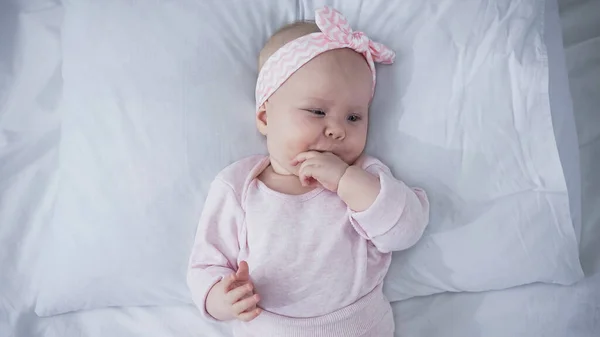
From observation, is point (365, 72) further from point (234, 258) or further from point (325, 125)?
point (234, 258)

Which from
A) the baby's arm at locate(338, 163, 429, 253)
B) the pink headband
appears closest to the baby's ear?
the pink headband

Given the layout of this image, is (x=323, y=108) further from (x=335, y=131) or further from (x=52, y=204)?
(x=52, y=204)

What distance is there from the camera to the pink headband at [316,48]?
1159 mm

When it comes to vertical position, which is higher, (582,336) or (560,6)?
(560,6)

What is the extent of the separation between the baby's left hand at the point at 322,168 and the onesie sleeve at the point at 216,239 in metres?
0.16

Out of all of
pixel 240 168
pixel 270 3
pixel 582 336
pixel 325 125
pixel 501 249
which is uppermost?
pixel 270 3

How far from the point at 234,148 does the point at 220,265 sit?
26cm

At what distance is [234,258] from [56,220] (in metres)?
0.41

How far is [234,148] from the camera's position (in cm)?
128

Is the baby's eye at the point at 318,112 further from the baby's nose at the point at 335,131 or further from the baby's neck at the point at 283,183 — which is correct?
the baby's neck at the point at 283,183

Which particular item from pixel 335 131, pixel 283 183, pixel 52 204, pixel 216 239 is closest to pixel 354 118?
pixel 335 131

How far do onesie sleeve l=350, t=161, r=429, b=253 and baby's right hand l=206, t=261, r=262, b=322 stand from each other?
24 centimetres

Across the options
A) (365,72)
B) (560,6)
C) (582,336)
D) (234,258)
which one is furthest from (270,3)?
(582,336)

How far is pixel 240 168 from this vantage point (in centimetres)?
124
